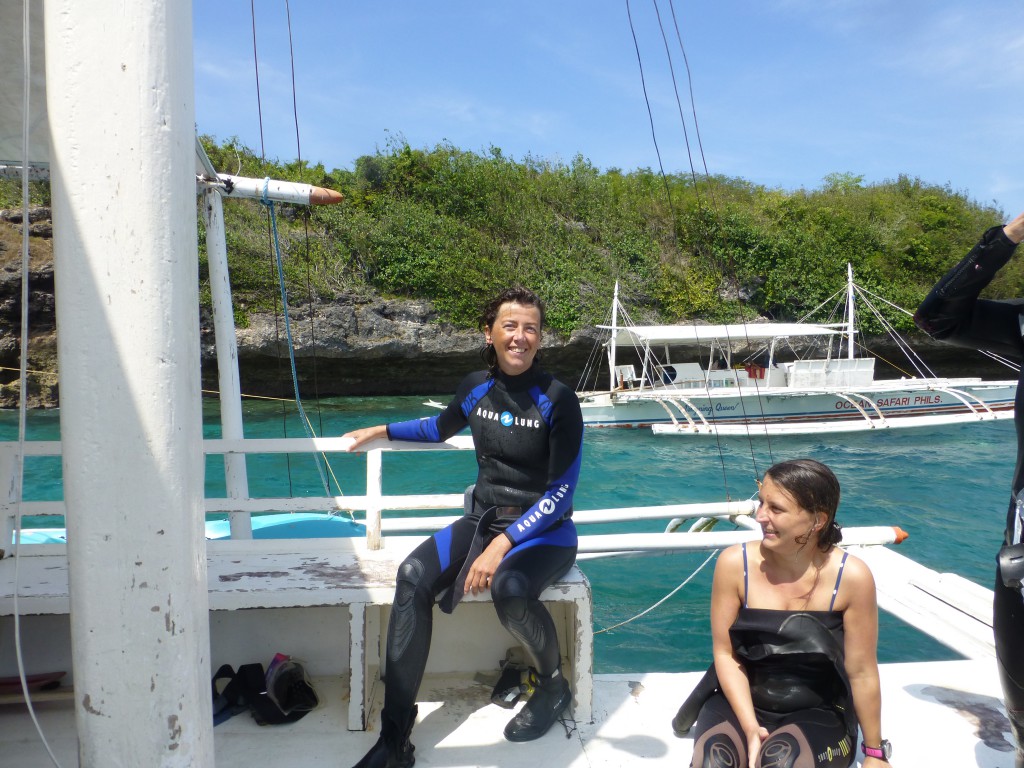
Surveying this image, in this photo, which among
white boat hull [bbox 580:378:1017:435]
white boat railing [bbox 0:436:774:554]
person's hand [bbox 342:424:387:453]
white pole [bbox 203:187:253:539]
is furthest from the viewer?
white boat hull [bbox 580:378:1017:435]

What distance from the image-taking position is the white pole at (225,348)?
4586 millimetres

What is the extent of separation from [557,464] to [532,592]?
46cm

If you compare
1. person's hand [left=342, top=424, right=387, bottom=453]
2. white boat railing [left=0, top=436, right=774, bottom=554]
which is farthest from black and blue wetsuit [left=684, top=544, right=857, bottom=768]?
person's hand [left=342, top=424, right=387, bottom=453]

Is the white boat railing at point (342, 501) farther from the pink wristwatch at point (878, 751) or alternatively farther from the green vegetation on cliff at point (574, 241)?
the green vegetation on cliff at point (574, 241)

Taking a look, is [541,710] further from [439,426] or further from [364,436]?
[364,436]

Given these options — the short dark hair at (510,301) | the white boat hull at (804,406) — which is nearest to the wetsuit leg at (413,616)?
the short dark hair at (510,301)

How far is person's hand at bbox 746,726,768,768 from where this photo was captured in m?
1.95

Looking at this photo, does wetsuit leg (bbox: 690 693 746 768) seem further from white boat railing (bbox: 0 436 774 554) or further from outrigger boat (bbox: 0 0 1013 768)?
white boat railing (bbox: 0 436 774 554)

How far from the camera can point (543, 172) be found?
108 feet

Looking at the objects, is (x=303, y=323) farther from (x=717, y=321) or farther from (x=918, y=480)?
(x=918, y=480)

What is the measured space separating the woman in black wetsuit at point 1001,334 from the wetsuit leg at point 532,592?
1311 mm

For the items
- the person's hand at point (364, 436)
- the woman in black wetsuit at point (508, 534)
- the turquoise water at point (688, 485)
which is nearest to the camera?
the woman in black wetsuit at point (508, 534)

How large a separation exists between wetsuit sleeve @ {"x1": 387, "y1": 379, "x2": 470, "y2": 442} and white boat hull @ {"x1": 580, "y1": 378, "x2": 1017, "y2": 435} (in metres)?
16.5

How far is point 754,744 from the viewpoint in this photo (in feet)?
6.49
